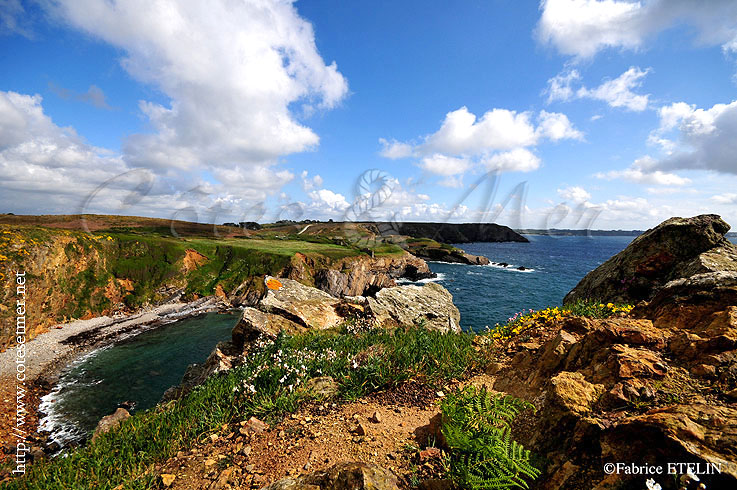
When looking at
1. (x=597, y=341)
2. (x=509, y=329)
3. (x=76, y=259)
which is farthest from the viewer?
(x=76, y=259)

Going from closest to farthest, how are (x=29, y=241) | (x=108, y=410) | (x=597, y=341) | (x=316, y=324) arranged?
(x=597, y=341) < (x=316, y=324) < (x=108, y=410) < (x=29, y=241)

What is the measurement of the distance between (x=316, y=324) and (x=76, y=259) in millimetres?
37190

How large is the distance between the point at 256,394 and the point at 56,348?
30.4 m

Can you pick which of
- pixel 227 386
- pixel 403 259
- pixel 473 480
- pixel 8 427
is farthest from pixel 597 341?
pixel 403 259

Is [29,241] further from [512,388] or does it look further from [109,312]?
[512,388]

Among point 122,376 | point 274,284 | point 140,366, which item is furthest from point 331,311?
point 140,366

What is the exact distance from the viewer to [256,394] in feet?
20.1

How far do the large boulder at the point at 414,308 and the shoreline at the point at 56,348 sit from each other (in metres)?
16.6

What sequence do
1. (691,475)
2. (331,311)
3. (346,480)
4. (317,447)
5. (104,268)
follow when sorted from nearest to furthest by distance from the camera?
(691,475) < (346,480) < (317,447) < (331,311) < (104,268)

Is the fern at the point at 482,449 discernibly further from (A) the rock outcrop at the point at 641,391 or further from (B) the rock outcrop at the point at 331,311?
(B) the rock outcrop at the point at 331,311

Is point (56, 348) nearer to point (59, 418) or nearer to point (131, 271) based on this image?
point (59, 418)

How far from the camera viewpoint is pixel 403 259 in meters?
73.4

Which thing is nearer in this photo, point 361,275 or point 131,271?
point 131,271

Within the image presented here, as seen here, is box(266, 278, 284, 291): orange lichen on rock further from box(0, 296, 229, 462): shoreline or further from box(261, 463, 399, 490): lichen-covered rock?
box(0, 296, 229, 462): shoreline
